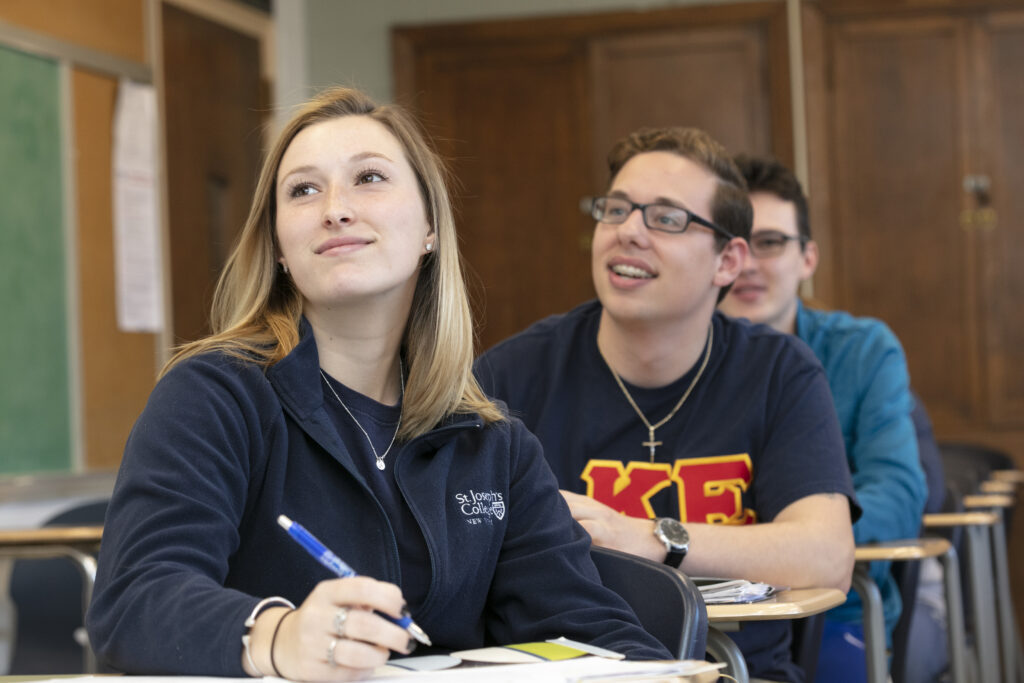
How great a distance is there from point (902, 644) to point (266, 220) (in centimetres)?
188

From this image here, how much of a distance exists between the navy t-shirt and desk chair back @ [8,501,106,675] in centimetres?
150

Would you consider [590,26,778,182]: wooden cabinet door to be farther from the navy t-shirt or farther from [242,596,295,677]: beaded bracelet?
[242,596,295,677]: beaded bracelet

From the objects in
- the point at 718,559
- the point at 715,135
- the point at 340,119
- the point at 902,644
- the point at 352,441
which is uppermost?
the point at 715,135

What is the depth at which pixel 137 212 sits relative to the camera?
4883 mm

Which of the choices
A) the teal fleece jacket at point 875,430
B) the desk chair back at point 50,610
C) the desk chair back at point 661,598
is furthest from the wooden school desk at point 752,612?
the desk chair back at point 50,610

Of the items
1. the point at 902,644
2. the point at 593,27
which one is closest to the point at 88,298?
the point at 593,27

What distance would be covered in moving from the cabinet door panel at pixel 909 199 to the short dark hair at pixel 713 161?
10.9 ft

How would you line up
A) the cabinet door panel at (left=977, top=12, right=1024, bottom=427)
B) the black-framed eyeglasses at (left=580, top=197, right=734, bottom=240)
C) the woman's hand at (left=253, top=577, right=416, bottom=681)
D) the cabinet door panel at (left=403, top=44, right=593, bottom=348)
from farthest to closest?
the cabinet door panel at (left=403, top=44, right=593, bottom=348)
the cabinet door panel at (left=977, top=12, right=1024, bottom=427)
the black-framed eyeglasses at (left=580, top=197, right=734, bottom=240)
the woman's hand at (left=253, top=577, right=416, bottom=681)

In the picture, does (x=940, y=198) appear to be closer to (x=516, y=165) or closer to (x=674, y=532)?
(x=516, y=165)

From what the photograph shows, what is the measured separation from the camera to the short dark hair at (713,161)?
97.3 inches

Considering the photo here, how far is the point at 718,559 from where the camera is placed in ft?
6.58

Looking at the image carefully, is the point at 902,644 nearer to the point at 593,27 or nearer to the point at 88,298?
the point at 88,298

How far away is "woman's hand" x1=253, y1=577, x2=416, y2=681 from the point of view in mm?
1052

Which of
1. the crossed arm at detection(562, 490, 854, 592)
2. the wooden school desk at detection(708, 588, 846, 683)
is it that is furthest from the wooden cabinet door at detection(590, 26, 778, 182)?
the wooden school desk at detection(708, 588, 846, 683)
